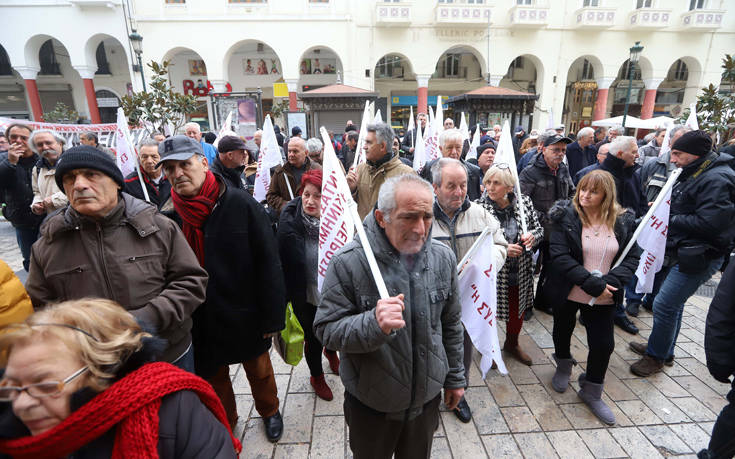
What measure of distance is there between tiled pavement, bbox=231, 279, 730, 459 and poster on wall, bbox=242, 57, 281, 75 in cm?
2627

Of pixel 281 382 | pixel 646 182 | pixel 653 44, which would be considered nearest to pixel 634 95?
pixel 653 44

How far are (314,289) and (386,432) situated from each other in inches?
53.3

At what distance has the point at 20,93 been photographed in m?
25.1

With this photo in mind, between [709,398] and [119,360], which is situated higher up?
[119,360]

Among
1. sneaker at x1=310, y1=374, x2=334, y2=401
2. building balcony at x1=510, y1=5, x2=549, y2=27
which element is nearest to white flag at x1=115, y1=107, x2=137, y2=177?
sneaker at x1=310, y1=374, x2=334, y2=401

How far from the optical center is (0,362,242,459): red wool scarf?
0.97 metres

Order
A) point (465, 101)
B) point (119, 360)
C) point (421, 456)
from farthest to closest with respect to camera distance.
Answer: point (465, 101)
point (421, 456)
point (119, 360)

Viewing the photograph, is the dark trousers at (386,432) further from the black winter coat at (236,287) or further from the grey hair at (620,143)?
the grey hair at (620,143)

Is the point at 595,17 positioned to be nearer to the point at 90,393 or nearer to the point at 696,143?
the point at 696,143

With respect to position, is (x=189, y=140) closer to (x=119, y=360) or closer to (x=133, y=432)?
(x=119, y=360)

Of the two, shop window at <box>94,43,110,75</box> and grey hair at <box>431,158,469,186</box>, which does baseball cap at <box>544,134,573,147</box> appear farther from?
shop window at <box>94,43,110,75</box>

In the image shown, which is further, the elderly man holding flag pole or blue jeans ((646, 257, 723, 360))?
blue jeans ((646, 257, 723, 360))

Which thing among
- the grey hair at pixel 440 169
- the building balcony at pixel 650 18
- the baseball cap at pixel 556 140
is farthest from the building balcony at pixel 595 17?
the grey hair at pixel 440 169

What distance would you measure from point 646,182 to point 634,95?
3124cm
